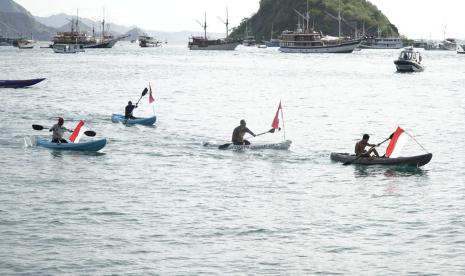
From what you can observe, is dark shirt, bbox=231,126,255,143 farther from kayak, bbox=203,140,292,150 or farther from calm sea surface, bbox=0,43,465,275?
calm sea surface, bbox=0,43,465,275

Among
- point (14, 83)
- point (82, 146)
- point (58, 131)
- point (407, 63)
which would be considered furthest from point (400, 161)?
point (407, 63)

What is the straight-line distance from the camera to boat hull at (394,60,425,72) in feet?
464

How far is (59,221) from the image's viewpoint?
30344 mm

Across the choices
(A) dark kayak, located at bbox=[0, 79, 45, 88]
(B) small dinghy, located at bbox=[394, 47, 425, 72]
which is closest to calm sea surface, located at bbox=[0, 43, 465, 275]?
(A) dark kayak, located at bbox=[0, 79, 45, 88]

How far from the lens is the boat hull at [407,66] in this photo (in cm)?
14138

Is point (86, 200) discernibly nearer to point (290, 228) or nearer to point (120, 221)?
point (120, 221)

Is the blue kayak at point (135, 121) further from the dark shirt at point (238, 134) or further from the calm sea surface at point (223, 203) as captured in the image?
the dark shirt at point (238, 134)

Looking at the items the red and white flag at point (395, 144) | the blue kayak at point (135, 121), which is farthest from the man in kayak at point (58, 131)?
the red and white flag at point (395, 144)

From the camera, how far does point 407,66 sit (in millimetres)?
144750

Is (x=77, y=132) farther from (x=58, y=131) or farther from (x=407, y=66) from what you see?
(x=407, y=66)

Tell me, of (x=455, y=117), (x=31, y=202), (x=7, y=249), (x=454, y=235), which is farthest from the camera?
(x=455, y=117)

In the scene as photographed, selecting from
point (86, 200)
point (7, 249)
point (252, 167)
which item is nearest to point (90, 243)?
point (7, 249)

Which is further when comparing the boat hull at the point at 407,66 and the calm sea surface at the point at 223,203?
the boat hull at the point at 407,66

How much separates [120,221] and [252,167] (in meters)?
12.6
